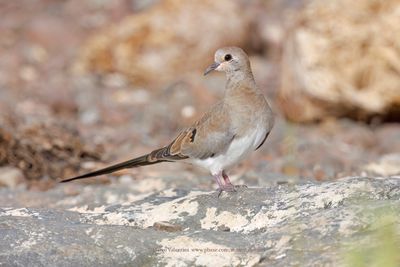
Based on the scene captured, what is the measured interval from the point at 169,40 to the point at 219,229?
21.5 ft

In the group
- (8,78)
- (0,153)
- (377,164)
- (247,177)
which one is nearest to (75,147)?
(0,153)

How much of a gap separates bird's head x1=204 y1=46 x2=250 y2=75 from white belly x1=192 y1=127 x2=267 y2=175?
51 centimetres

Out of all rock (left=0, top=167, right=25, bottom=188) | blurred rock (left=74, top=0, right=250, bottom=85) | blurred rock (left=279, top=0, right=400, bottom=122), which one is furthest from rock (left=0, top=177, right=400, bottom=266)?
blurred rock (left=74, top=0, right=250, bottom=85)

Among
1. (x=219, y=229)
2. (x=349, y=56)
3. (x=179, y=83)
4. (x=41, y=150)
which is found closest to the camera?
(x=219, y=229)

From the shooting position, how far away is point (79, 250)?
13.7 feet

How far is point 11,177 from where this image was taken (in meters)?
7.45

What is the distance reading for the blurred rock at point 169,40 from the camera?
35.7 ft

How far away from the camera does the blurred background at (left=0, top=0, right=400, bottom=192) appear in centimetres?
791

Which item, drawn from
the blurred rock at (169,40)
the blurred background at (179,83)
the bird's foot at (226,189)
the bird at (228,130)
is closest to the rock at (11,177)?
the blurred background at (179,83)

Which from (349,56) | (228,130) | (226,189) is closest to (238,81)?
(228,130)

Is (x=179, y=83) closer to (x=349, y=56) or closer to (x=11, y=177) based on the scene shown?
(x=349, y=56)

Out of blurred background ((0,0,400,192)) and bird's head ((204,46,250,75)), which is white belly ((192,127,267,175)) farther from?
blurred background ((0,0,400,192))

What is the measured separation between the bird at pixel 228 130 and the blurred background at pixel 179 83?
0.62 meters

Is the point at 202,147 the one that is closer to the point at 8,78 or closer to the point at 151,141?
the point at 151,141
